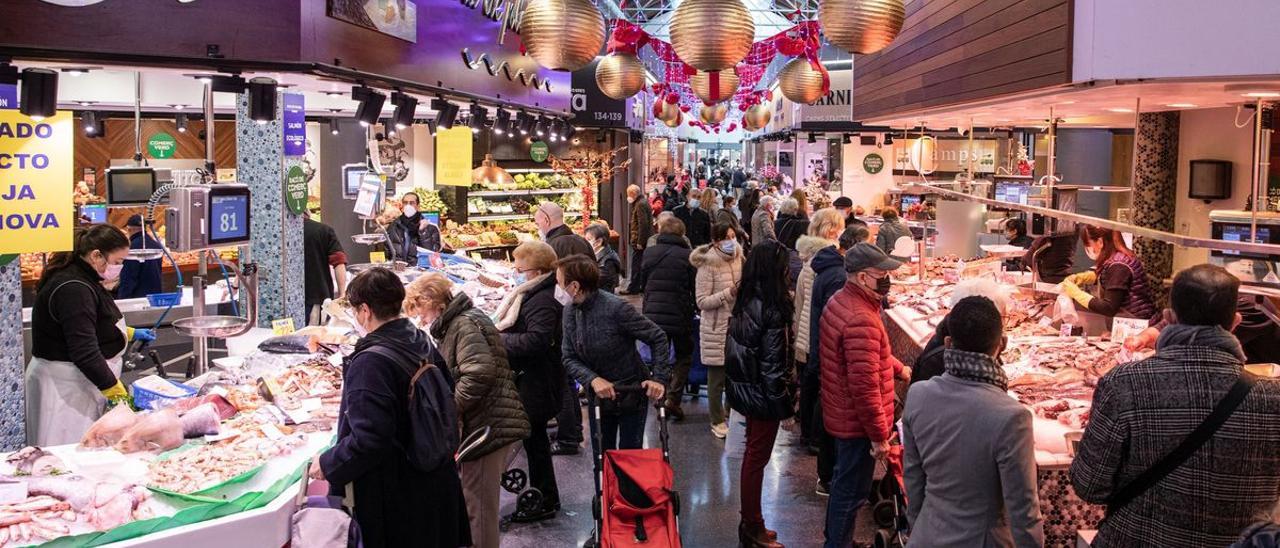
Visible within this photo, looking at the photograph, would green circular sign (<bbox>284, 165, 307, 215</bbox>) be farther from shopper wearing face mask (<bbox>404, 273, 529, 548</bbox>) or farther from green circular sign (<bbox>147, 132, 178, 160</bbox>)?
green circular sign (<bbox>147, 132, 178, 160</bbox>)

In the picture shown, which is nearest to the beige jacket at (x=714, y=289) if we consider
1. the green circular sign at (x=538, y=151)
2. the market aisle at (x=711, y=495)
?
the market aisle at (x=711, y=495)

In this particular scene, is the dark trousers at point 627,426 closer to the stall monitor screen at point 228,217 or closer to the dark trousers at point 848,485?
the dark trousers at point 848,485

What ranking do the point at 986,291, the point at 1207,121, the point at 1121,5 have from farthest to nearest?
1. the point at 1207,121
2. the point at 986,291
3. the point at 1121,5

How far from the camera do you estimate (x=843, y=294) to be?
16.2 ft

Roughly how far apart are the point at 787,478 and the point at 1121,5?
11.8ft

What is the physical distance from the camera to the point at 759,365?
18.3 ft

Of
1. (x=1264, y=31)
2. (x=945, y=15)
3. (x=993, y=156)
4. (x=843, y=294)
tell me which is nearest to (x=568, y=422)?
(x=843, y=294)

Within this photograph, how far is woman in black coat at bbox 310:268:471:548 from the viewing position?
3.79m

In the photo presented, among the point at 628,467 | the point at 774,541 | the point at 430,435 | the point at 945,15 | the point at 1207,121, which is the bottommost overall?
the point at 774,541

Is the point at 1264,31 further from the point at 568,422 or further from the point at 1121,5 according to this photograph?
the point at 568,422

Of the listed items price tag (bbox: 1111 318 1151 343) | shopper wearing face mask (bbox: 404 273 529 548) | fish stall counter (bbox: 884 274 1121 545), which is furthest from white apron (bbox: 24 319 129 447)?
price tag (bbox: 1111 318 1151 343)

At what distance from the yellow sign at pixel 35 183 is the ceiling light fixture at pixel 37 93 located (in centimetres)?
7

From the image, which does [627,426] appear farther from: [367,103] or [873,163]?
[873,163]

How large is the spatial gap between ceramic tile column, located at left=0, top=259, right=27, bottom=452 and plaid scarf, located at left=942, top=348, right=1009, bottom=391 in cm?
460
